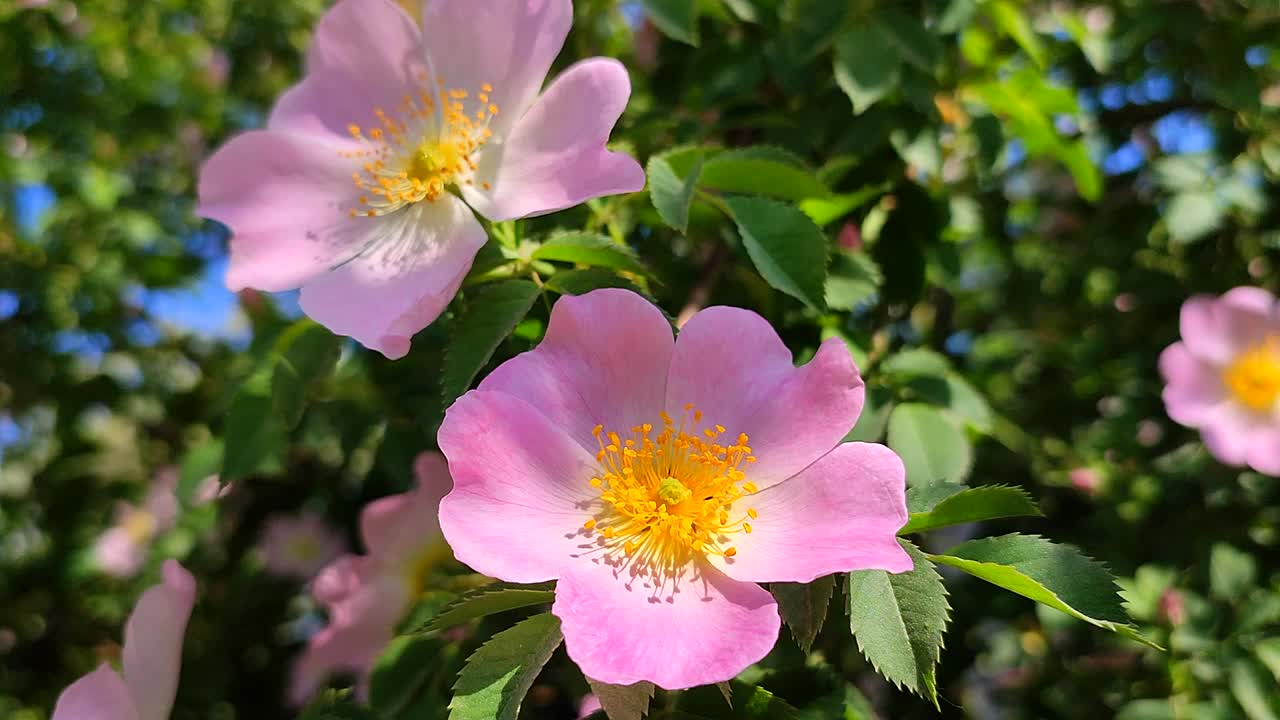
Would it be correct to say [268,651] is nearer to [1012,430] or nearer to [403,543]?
[403,543]

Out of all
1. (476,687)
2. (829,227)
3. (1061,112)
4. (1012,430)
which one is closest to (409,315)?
(476,687)

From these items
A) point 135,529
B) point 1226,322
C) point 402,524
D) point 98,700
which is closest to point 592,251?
point 402,524

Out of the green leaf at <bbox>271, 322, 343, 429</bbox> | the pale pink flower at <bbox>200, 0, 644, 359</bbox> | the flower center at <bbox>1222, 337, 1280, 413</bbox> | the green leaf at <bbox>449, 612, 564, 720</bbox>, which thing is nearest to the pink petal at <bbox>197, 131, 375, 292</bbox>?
the pale pink flower at <bbox>200, 0, 644, 359</bbox>

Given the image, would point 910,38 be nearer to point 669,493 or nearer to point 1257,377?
point 669,493

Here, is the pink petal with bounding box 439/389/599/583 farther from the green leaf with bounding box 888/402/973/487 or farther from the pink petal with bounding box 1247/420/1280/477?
the pink petal with bounding box 1247/420/1280/477

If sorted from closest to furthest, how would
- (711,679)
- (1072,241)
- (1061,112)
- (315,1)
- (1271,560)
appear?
(711,679) → (1061,112) → (1271,560) → (1072,241) → (315,1)

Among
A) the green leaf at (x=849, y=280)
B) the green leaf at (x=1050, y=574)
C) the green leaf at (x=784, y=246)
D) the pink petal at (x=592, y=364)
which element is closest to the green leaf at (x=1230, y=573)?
the green leaf at (x=849, y=280)
